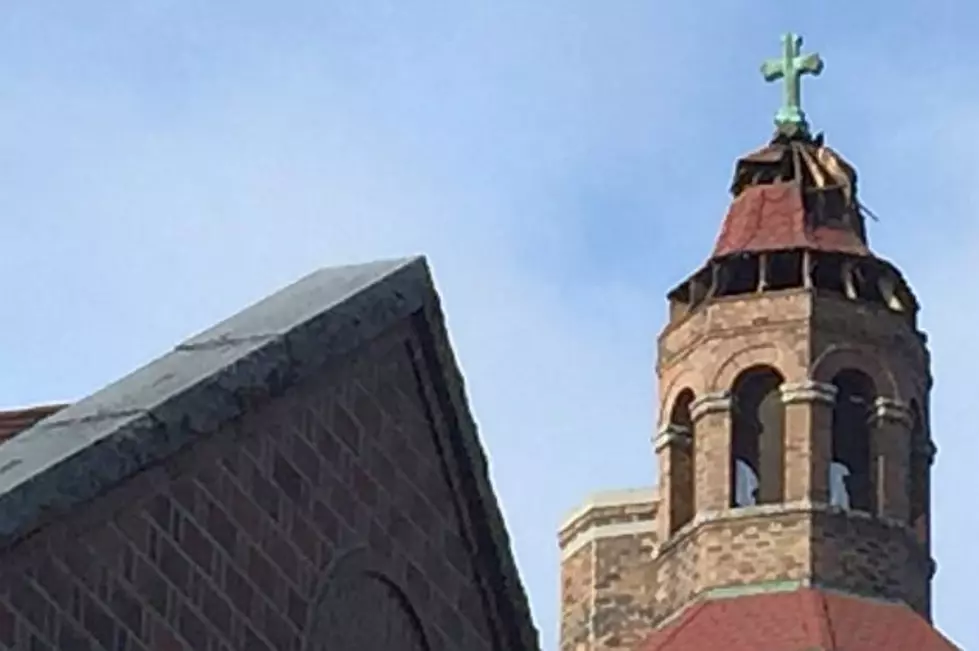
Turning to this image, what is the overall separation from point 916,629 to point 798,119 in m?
7.79

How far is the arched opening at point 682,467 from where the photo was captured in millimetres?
43469

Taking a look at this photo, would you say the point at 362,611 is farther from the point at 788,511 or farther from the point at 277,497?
the point at 788,511

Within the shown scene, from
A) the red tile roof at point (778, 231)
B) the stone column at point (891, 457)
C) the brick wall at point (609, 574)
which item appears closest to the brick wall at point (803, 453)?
the stone column at point (891, 457)

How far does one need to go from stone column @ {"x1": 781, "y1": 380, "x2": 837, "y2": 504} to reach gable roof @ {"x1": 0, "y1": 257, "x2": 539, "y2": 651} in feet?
93.7

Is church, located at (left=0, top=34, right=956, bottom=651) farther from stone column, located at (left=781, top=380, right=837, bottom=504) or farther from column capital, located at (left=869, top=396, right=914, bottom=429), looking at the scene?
column capital, located at (left=869, top=396, right=914, bottom=429)

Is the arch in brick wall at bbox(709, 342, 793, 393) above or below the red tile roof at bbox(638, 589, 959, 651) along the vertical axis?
above

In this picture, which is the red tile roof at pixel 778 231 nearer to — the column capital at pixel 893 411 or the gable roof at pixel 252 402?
the column capital at pixel 893 411

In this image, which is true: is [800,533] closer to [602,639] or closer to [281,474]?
[602,639]

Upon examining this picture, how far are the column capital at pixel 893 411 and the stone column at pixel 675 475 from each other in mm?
2276

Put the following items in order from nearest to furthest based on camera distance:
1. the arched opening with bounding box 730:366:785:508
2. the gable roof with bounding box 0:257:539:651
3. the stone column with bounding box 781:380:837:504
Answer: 1. the gable roof with bounding box 0:257:539:651
2. the stone column with bounding box 781:380:837:504
3. the arched opening with bounding box 730:366:785:508

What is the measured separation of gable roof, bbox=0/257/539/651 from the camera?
1054 centimetres

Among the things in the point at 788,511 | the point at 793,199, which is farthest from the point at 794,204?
the point at 788,511

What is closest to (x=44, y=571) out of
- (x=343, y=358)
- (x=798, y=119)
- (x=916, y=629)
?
(x=343, y=358)

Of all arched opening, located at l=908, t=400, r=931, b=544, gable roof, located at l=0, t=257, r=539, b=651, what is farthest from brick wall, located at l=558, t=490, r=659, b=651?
gable roof, located at l=0, t=257, r=539, b=651
